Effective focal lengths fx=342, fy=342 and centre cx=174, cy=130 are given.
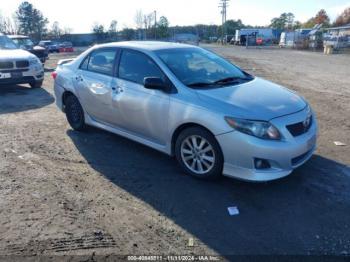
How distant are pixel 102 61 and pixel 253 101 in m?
2.72

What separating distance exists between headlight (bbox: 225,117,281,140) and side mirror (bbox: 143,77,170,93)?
1133 mm

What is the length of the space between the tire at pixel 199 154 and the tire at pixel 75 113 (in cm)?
245

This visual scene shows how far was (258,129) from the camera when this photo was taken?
388 centimetres

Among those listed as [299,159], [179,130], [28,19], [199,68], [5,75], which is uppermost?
[28,19]

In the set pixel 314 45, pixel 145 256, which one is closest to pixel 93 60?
pixel 145 256

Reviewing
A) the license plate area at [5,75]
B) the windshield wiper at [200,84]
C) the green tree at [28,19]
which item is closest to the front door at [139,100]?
the windshield wiper at [200,84]

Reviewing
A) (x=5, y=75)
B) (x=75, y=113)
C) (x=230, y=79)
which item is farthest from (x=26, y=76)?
(x=230, y=79)

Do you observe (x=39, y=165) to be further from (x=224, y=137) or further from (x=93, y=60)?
(x=224, y=137)

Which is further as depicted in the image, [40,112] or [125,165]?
[40,112]

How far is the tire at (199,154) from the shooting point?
13.6ft

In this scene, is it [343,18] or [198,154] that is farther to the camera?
[343,18]

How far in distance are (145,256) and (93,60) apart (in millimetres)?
3811

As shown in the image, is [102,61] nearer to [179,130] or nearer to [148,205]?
[179,130]

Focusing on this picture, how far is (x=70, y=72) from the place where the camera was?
6.20 meters
